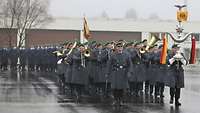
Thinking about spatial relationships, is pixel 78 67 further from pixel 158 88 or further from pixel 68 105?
pixel 158 88

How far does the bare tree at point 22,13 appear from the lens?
1908 inches

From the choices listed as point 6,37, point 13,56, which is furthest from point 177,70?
point 6,37

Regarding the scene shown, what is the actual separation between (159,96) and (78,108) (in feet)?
13.4

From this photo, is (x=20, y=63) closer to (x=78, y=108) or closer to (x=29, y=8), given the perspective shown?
(x=29, y=8)

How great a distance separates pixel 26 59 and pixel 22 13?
16.5m

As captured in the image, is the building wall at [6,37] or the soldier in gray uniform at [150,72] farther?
the building wall at [6,37]

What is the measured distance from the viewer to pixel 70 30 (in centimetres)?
6316

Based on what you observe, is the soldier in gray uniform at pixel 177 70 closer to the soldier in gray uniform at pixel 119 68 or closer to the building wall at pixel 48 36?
the soldier in gray uniform at pixel 119 68

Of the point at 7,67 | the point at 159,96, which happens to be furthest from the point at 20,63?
the point at 159,96

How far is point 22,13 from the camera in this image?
49.7 metres

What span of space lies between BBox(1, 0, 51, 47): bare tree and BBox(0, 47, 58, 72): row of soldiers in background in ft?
41.7

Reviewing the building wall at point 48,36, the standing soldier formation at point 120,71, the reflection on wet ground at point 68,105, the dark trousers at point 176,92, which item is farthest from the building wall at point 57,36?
the dark trousers at point 176,92

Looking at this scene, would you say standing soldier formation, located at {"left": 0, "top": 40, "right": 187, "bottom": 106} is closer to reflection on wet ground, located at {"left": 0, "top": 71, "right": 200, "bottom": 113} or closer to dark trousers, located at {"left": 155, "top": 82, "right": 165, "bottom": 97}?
dark trousers, located at {"left": 155, "top": 82, "right": 165, "bottom": 97}

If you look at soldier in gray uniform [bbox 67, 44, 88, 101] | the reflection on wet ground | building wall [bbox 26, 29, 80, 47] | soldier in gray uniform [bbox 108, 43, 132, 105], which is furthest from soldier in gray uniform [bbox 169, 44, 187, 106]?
building wall [bbox 26, 29, 80, 47]
